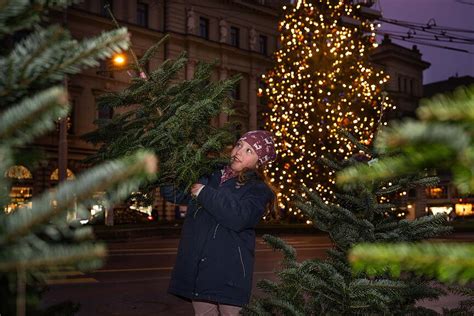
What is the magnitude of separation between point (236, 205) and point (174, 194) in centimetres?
40

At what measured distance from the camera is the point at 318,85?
22.3 metres

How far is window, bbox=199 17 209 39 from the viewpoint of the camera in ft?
118

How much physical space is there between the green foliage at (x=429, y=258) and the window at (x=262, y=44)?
3975 cm

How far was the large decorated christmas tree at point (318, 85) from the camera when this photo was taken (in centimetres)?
2177

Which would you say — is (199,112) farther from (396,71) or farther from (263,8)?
(396,71)

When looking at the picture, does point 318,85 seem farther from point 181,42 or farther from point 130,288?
point 130,288

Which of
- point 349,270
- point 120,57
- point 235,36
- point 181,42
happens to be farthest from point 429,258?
point 235,36

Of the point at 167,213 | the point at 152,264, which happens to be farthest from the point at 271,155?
the point at 167,213

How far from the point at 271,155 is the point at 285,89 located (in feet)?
63.1

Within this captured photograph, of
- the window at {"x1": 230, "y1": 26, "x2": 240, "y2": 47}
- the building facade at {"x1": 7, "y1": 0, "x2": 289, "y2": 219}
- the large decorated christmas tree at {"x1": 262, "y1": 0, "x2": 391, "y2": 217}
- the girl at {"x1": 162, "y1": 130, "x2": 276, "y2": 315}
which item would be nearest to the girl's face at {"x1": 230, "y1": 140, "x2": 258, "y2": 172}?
the girl at {"x1": 162, "y1": 130, "x2": 276, "y2": 315}

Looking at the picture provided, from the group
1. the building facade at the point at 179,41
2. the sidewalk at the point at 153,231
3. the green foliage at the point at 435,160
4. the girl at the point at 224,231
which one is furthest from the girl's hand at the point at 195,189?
the building facade at the point at 179,41

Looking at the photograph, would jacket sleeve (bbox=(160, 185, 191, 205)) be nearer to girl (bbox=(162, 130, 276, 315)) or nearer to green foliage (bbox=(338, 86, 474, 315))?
girl (bbox=(162, 130, 276, 315))

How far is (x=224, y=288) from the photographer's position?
10.6ft

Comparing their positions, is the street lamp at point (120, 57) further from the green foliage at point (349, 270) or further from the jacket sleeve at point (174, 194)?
the green foliage at point (349, 270)
